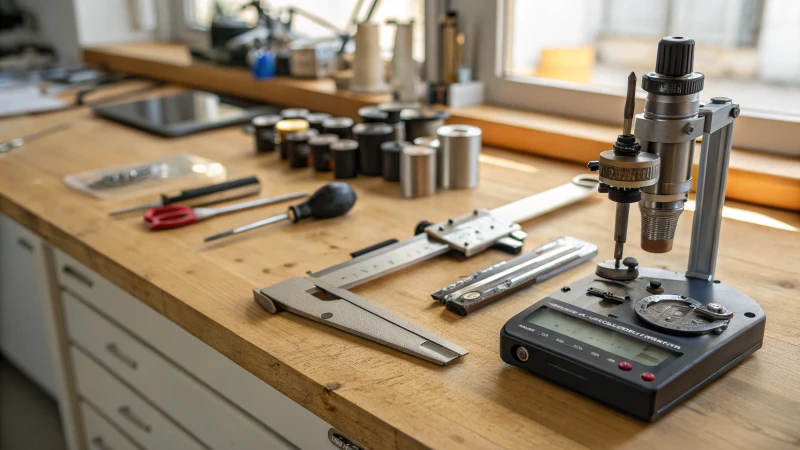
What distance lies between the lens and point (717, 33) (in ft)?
4.93

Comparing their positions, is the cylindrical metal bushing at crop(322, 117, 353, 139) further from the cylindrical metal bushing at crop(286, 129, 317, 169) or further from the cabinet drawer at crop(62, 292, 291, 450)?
the cabinet drawer at crop(62, 292, 291, 450)

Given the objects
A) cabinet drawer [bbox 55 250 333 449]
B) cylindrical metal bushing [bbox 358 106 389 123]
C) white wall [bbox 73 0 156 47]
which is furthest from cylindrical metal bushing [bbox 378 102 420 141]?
white wall [bbox 73 0 156 47]

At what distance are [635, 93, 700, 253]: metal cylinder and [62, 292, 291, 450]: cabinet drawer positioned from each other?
0.54 metres

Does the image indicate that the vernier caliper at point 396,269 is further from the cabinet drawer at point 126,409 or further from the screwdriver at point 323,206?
the cabinet drawer at point 126,409

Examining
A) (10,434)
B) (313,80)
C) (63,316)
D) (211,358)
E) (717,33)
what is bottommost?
(10,434)

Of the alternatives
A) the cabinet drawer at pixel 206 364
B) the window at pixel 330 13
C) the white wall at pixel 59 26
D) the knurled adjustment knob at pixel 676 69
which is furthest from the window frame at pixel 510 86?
the white wall at pixel 59 26

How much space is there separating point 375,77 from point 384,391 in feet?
4.18

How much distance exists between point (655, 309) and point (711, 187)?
0.17 m

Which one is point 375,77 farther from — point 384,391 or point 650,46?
point 384,391

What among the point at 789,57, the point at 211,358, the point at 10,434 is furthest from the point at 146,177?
the point at 789,57

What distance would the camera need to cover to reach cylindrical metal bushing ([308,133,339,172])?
1523 millimetres

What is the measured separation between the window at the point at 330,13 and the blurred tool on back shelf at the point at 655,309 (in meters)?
1.11

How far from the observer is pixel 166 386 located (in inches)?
48.0

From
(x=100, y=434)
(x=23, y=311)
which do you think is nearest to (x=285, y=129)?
(x=100, y=434)
